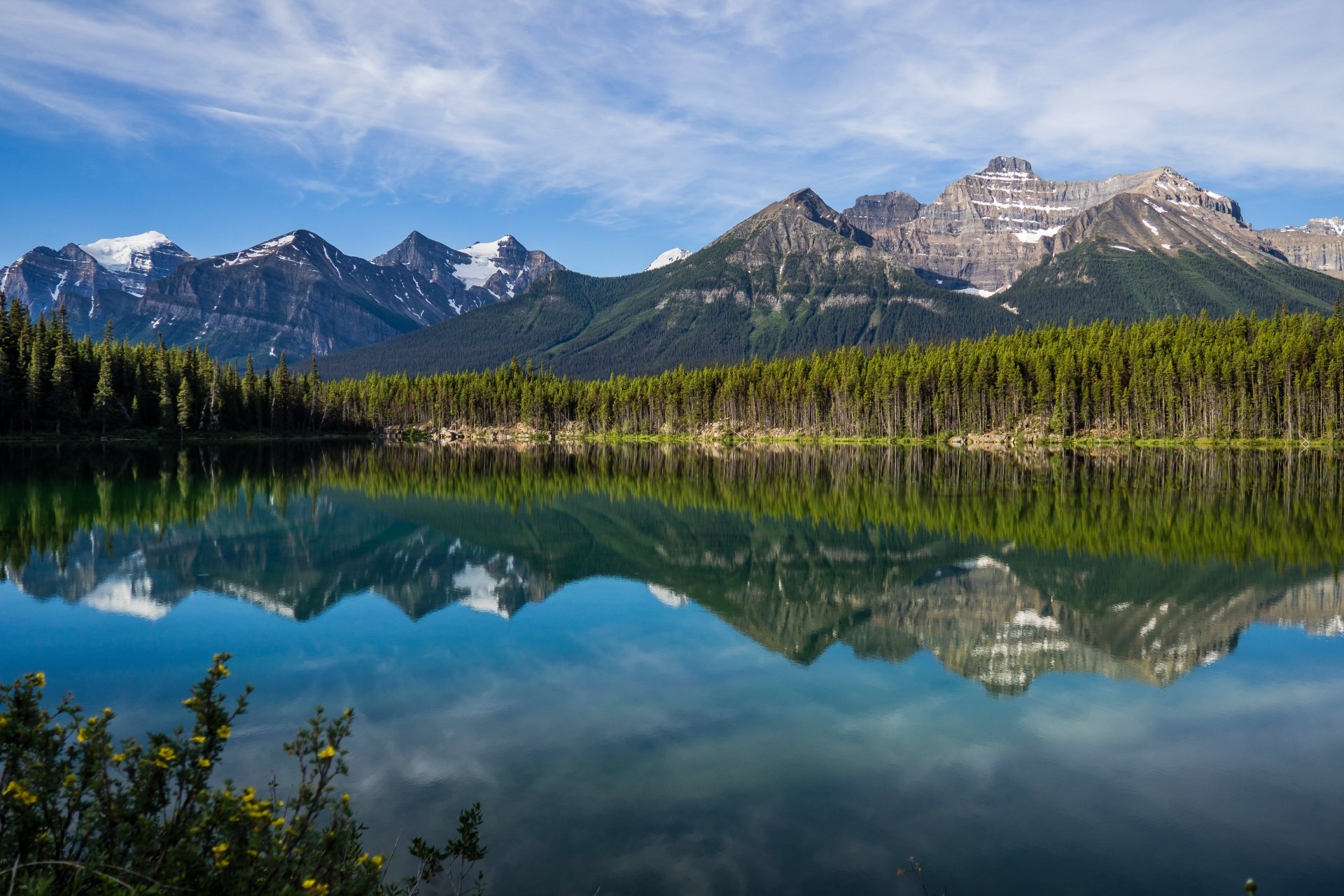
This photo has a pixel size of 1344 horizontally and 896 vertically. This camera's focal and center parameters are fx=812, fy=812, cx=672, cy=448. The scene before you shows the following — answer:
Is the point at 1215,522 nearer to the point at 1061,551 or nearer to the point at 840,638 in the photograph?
the point at 1061,551

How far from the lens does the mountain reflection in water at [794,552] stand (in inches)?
828

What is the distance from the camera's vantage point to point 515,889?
29.6 feet

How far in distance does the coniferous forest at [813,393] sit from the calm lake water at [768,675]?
263 feet

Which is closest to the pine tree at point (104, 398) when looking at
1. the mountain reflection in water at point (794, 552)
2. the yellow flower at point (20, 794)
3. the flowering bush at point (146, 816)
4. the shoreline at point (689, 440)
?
the shoreline at point (689, 440)

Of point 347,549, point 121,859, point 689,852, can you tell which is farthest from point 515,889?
point 347,549

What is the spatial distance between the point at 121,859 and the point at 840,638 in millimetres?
16321

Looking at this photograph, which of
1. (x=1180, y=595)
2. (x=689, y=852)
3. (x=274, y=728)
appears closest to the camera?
(x=689, y=852)

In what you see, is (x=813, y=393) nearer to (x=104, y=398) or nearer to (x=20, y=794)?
(x=104, y=398)

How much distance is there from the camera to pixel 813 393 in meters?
145

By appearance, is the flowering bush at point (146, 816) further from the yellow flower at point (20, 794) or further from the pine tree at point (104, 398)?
the pine tree at point (104, 398)

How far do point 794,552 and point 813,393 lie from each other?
116 metres

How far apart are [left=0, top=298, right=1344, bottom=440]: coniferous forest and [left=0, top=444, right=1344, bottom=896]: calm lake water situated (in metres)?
80.3

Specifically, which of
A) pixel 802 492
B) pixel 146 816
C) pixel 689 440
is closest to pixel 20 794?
pixel 146 816

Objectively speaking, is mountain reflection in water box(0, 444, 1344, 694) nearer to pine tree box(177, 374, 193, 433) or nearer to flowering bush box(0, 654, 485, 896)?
flowering bush box(0, 654, 485, 896)
